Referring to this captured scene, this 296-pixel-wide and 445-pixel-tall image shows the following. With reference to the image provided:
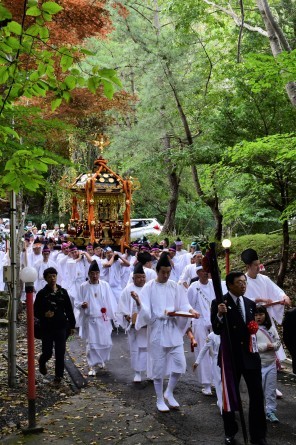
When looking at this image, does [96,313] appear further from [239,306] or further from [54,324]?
[239,306]

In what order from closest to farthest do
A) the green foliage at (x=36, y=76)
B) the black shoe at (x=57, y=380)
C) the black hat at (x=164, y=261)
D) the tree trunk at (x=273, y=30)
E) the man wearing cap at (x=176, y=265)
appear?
1. the green foliage at (x=36, y=76)
2. the black hat at (x=164, y=261)
3. the black shoe at (x=57, y=380)
4. the tree trunk at (x=273, y=30)
5. the man wearing cap at (x=176, y=265)

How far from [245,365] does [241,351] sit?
15cm

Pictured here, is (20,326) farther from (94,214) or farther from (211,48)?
(211,48)

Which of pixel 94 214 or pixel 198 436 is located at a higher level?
pixel 94 214

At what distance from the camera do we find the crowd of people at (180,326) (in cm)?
600

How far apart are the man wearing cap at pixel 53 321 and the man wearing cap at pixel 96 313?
0.88 metres

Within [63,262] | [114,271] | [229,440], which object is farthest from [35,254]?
[229,440]

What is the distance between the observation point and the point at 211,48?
2261 centimetres

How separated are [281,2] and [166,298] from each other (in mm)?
10122

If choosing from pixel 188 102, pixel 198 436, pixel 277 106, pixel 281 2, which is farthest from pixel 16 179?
pixel 188 102

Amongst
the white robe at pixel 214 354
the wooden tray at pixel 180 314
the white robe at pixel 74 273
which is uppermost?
the white robe at pixel 74 273

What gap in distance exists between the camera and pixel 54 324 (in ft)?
28.9

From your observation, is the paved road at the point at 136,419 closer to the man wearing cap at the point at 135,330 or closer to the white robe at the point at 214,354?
the man wearing cap at the point at 135,330

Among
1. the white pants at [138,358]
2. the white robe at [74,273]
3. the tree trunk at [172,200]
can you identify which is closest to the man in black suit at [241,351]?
the white pants at [138,358]
